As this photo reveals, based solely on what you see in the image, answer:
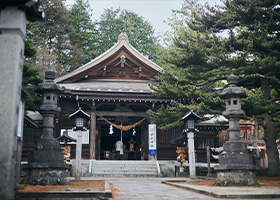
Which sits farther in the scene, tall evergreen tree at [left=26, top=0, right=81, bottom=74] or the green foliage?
the green foliage

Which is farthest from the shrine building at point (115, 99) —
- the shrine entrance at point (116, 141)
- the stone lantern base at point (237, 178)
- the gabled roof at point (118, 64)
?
the stone lantern base at point (237, 178)

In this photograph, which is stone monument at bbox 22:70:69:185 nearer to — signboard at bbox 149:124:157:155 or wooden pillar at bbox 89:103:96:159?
wooden pillar at bbox 89:103:96:159

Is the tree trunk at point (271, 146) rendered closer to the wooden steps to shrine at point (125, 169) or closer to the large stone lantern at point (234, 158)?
the large stone lantern at point (234, 158)

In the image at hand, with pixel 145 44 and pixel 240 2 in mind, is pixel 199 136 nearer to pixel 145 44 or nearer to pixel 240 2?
pixel 240 2

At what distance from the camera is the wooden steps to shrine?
1619 cm

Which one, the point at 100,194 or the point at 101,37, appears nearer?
the point at 100,194

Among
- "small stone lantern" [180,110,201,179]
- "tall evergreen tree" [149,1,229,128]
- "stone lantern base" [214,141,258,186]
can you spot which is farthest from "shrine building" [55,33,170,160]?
"stone lantern base" [214,141,258,186]

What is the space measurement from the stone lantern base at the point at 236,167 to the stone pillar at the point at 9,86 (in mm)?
7276

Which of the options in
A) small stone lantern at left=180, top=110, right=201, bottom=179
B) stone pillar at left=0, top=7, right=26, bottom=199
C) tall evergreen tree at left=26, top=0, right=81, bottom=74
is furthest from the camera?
tall evergreen tree at left=26, top=0, right=81, bottom=74

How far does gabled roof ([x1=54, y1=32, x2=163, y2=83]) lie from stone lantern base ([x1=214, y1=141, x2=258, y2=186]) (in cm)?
1195

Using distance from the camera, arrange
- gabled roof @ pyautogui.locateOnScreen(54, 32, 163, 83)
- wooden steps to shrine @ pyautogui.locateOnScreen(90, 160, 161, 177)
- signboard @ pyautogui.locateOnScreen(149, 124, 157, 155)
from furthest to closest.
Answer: gabled roof @ pyautogui.locateOnScreen(54, 32, 163, 83)
signboard @ pyautogui.locateOnScreen(149, 124, 157, 155)
wooden steps to shrine @ pyautogui.locateOnScreen(90, 160, 161, 177)

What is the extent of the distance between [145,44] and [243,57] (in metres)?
28.4

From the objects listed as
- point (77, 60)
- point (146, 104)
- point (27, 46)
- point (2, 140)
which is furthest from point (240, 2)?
point (77, 60)

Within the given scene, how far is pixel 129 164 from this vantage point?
57.8ft
